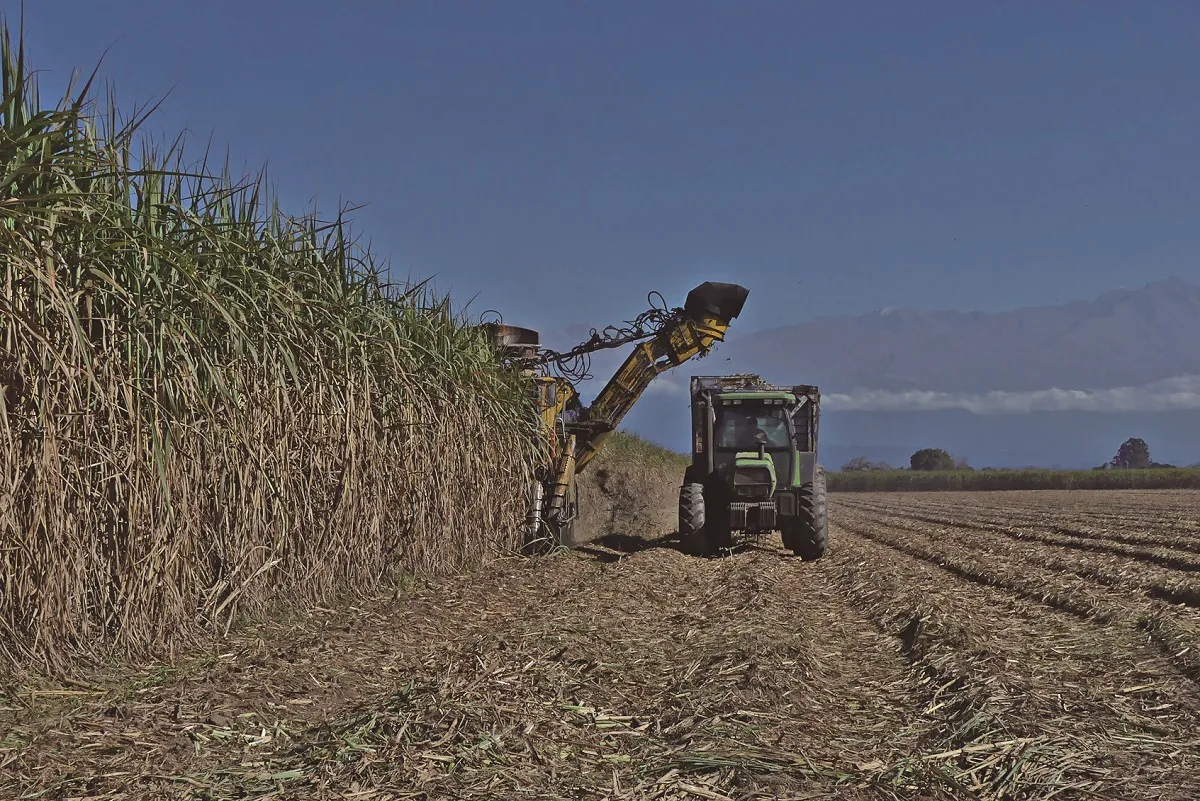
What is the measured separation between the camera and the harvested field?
4.05 meters

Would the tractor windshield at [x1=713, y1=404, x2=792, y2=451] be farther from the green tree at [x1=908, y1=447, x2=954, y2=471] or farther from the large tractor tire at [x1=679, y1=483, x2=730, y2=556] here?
the green tree at [x1=908, y1=447, x2=954, y2=471]

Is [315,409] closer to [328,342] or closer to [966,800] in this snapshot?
[328,342]

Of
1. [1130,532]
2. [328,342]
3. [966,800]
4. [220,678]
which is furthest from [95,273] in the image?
[1130,532]

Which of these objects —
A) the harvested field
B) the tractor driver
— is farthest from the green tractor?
the harvested field

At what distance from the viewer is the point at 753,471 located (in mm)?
12570

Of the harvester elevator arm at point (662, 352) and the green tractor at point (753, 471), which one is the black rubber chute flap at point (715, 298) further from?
the green tractor at point (753, 471)

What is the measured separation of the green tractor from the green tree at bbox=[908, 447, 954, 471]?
63545 millimetres

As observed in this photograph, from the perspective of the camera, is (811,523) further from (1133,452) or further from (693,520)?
(1133,452)

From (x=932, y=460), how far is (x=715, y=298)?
218 ft

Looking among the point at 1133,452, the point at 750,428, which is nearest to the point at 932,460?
the point at 1133,452

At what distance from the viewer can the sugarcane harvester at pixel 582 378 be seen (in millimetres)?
12289

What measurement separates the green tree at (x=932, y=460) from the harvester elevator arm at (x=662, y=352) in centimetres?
6457

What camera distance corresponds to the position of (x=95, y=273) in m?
5.42

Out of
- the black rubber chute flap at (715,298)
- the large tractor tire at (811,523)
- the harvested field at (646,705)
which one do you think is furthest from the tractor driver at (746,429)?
the harvested field at (646,705)
